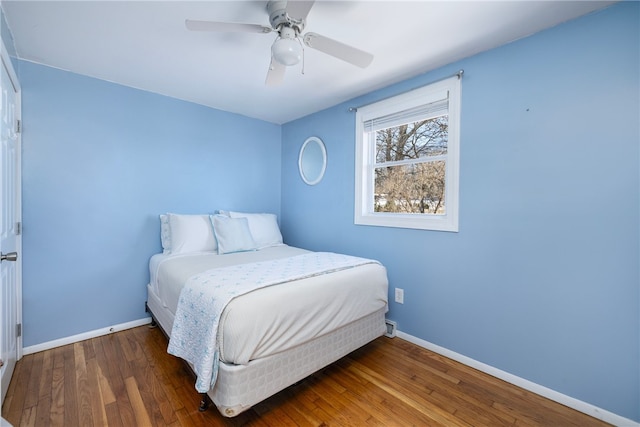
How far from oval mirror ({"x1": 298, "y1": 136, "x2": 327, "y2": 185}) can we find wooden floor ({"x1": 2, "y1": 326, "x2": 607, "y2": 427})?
1.99 m

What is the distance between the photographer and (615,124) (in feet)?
5.08

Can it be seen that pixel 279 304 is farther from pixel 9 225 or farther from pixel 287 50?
pixel 9 225

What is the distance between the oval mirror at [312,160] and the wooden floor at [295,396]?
6.52 ft

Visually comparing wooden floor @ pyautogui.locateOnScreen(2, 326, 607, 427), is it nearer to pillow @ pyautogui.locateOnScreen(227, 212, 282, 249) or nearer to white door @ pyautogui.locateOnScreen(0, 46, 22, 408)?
white door @ pyautogui.locateOnScreen(0, 46, 22, 408)

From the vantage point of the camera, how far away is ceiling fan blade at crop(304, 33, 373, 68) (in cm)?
155

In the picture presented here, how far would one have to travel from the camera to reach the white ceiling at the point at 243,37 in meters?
1.59

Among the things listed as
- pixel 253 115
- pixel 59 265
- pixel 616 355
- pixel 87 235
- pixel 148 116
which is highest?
pixel 253 115

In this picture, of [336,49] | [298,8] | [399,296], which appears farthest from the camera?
[399,296]

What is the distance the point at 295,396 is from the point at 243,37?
2.35 metres

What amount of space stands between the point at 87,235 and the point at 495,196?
10.9ft

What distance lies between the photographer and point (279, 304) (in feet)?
5.08

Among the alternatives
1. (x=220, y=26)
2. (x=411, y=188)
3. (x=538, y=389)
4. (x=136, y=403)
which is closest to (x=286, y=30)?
(x=220, y=26)

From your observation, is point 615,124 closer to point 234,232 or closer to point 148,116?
point 234,232

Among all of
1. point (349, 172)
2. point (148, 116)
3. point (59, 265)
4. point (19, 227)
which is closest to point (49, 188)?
point (19, 227)
